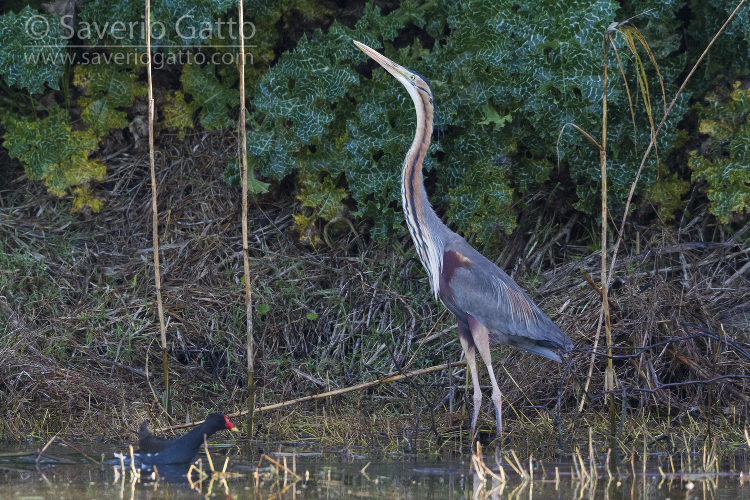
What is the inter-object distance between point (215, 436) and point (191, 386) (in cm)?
83

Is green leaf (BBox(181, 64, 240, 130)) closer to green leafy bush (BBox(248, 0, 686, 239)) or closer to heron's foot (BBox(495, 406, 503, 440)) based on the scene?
green leafy bush (BBox(248, 0, 686, 239))

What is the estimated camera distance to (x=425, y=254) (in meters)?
5.76

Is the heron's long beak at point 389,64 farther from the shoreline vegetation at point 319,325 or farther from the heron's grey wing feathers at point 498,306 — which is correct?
the shoreline vegetation at point 319,325

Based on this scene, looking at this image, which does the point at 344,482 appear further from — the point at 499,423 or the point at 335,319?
the point at 335,319

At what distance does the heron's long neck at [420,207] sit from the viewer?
5.71m

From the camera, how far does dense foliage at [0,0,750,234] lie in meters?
6.54

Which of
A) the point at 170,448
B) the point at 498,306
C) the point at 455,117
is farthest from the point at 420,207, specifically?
the point at 170,448

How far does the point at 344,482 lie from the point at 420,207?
220cm

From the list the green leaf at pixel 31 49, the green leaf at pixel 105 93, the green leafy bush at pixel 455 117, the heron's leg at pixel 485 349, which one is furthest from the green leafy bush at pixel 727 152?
the green leaf at pixel 31 49

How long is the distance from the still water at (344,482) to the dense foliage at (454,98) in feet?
9.09

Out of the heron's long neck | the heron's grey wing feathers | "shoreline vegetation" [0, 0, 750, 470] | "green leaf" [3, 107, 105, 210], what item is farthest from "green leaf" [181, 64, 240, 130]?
the heron's grey wing feathers

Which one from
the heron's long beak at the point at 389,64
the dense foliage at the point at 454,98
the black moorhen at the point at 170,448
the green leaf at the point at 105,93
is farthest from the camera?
→ the green leaf at the point at 105,93

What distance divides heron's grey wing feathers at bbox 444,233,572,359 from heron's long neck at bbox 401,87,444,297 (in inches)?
4.3

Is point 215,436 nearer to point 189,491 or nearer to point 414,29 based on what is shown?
point 189,491
